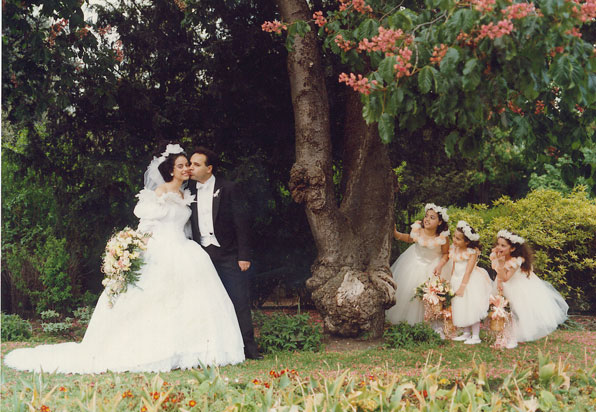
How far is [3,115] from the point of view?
818 centimetres

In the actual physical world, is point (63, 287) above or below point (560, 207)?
below

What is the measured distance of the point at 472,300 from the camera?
20.6 ft

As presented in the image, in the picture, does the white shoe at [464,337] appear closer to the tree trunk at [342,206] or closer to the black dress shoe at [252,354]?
the tree trunk at [342,206]

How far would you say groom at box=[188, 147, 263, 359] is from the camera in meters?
5.62

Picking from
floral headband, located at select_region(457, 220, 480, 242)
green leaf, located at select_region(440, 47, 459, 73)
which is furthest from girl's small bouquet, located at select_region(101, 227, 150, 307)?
floral headband, located at select_region(457, 220, 480, 242)

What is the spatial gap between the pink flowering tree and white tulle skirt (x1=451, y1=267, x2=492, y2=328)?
0.78m

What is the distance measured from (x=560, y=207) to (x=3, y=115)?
8185mm

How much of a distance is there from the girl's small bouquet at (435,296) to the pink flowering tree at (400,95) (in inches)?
16.2

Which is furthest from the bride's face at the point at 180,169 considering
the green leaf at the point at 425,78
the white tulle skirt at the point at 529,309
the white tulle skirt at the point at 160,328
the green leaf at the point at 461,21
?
the white tulle skirt at the point at 529,309

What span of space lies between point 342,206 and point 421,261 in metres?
1.15

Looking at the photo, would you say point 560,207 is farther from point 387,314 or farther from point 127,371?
point 127,371

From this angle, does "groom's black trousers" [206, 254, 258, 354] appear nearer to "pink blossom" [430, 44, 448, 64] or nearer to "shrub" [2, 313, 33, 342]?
"shrub" [2, 313, 33, 342]

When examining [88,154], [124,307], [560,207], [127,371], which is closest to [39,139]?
[88,154]

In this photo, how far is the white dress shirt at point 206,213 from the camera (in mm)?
5641
